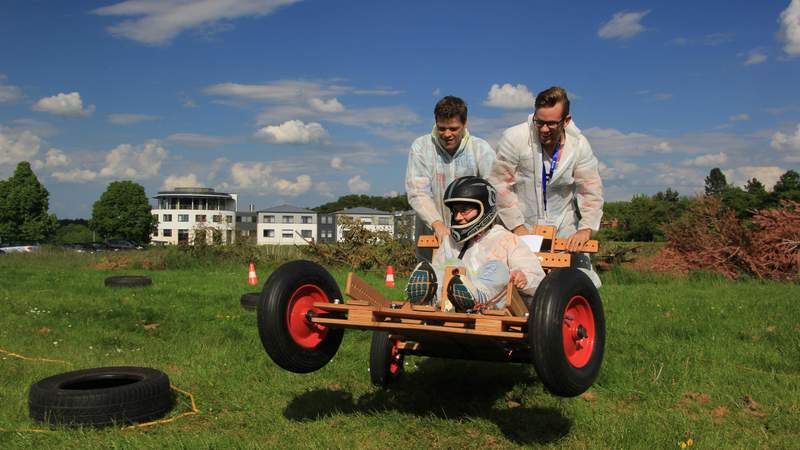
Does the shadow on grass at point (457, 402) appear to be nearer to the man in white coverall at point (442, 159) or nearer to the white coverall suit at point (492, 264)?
the white coverall suit at point (492, 264)

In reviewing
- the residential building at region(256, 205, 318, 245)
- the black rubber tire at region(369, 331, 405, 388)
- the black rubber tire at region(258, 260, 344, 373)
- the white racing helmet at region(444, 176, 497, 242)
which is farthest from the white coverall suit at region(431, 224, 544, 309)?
the residential building at region(256, 205, 318, 245)

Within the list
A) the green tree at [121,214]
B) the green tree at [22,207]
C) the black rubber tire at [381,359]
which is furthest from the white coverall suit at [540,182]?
the green tree at [121,214]

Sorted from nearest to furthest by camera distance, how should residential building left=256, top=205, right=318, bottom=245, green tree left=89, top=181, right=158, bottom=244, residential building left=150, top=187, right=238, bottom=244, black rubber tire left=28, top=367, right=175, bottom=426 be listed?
1. black rubber tire left=28, top=367, right=175, bottom=426
2. green tree left=89, top=181, right=158, bottom=244
3. residential building left=256, top=205, right=318, bottom=245
4. residential building left=150, top=187, right=238, bottom=244

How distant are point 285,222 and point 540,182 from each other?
113467 mm

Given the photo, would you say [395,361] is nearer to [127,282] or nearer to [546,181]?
[546,181]

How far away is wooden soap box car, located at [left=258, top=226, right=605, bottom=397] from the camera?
3.78m

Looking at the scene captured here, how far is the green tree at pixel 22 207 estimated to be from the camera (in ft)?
207

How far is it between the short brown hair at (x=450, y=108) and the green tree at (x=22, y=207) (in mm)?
67434

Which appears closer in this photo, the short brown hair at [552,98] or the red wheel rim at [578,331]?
the red wheel rim at [578,331]

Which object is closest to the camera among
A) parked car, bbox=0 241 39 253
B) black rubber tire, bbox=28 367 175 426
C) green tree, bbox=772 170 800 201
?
black rubber tire, bbox=28 367 175 426

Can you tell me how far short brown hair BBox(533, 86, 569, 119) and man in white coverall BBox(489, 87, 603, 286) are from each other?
0.56ft

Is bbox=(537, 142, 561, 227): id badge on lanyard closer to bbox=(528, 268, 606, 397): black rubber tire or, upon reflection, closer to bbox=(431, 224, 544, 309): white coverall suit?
bbox=(431, 224, 544, 309): white coverall suit

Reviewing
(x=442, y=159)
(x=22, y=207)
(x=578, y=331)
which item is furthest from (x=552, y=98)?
(x=22, y=207)

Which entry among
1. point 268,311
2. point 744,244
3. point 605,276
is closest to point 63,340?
point 268,311
